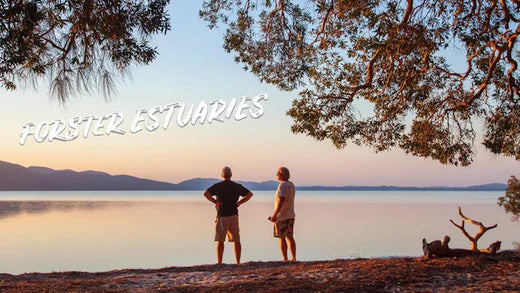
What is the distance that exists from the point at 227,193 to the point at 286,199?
945mm

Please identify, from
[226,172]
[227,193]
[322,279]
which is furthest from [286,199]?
[322,279]

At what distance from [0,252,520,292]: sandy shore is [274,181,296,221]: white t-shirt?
1140mm

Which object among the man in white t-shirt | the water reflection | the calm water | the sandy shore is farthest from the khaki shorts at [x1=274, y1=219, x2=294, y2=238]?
the water reflection

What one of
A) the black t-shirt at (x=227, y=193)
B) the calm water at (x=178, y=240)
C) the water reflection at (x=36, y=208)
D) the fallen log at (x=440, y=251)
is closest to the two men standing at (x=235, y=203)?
the black t-shirt at (x=227, y=193)

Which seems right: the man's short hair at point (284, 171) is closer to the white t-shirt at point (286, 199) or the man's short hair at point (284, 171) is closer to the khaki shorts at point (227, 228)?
the white t-shirt at point (286, 199)

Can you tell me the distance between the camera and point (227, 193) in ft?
31.8

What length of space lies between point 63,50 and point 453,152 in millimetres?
7542

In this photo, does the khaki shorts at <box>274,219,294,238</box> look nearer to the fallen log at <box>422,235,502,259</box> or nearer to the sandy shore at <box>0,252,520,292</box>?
the sandy shore at <box>0,252,520,292</box>

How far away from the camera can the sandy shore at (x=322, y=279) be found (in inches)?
280

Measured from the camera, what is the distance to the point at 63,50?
8.33 meters

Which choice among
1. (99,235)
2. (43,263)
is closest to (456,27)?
(43,263)

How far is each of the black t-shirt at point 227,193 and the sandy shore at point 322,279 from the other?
48.8 inches

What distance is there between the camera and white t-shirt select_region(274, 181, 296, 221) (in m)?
9.62

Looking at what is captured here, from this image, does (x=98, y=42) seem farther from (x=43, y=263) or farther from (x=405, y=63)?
(x=43, y=263)
